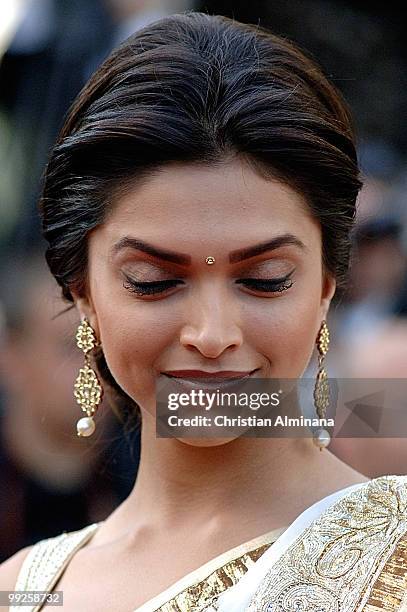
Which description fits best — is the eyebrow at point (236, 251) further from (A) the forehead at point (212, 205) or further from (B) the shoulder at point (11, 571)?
(B) the shoulder at point (11, 571)

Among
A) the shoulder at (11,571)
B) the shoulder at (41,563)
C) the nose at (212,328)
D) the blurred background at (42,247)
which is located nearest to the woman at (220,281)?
the nose at (212,328)

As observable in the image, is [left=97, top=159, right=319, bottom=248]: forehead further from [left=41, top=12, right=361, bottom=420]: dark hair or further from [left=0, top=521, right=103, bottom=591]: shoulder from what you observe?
[left=0, top=521, right=103, bottom=591]: shoulder

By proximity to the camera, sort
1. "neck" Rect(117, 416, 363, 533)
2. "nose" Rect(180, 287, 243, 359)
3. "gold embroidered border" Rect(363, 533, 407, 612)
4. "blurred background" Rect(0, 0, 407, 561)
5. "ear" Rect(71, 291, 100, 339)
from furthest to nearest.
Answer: "blurred background" Rect(0, 0, 407, 561), "ear" Rect(71, 291, 100, 339), "neck" Rect(117, 416, 363, 533), "nose" Rect(180, 287, 243, 359), "gold embroidered border" Rect(363, 533, 407, 612)

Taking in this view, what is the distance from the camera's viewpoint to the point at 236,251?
7.59 ft

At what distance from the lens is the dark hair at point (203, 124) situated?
239 cm

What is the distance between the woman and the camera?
2291mm

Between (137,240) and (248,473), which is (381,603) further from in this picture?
(137,240)

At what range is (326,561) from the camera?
7.31 ft

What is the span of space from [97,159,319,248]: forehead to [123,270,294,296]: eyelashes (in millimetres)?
87

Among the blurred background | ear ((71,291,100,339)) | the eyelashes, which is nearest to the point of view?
the eyelashes

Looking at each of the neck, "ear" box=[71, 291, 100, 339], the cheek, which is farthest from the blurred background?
the cheek

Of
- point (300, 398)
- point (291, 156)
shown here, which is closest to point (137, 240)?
point (291, 156)

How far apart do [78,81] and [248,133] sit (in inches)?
97.2

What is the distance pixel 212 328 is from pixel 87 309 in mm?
515
